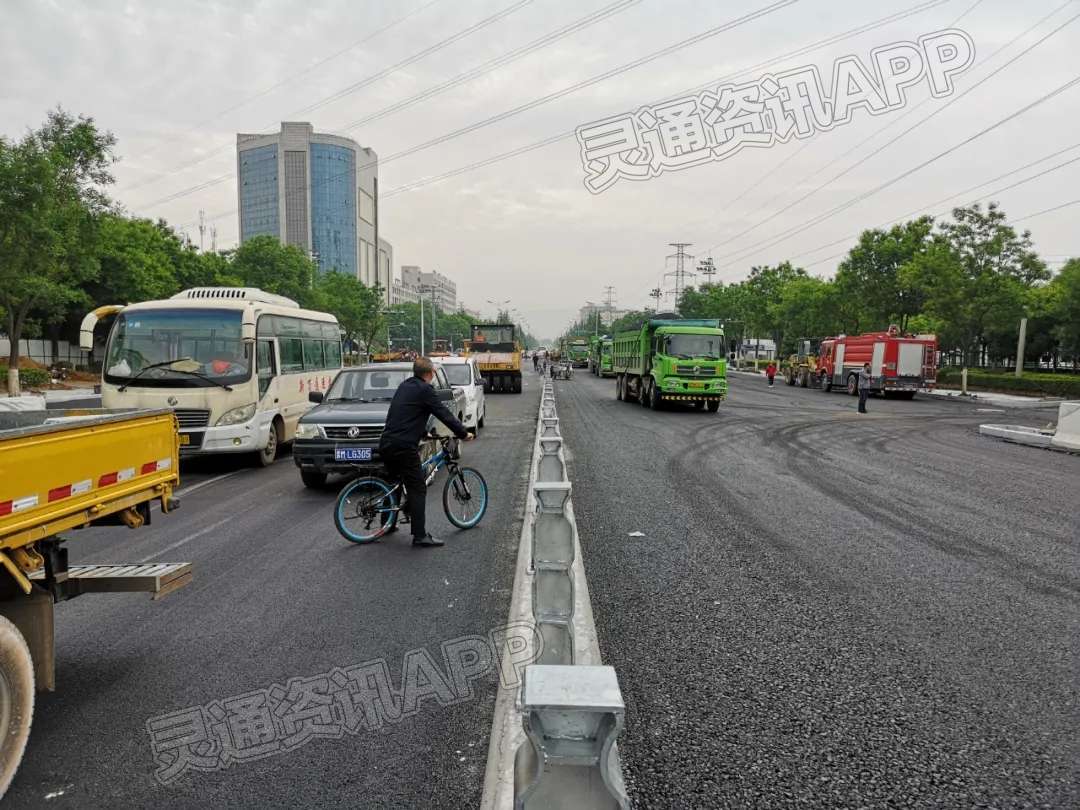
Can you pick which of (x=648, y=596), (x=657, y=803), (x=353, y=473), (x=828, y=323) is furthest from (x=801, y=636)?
(x=828, y=323)

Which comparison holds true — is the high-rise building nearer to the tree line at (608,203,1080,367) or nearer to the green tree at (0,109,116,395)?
the tree line at (608,203,1080,367)

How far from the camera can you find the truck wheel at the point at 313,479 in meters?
9.61

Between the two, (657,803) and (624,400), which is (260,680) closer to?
(657,803)

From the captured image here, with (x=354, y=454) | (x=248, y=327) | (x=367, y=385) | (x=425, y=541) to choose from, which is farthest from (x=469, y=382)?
(x=425, y=541)

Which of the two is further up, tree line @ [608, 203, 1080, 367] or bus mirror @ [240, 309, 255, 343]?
tree line @ [608, 203, 1080, 367]

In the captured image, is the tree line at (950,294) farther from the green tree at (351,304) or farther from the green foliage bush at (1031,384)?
the green tree at (351,304)

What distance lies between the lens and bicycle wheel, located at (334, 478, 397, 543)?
22.3 feet

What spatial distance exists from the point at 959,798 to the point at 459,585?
A: 3.52 m

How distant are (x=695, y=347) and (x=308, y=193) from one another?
11774cm

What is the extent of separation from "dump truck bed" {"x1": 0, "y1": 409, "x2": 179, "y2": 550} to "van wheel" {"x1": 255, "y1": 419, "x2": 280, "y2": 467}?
738cm

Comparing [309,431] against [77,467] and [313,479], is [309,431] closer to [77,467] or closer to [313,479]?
[313,479]

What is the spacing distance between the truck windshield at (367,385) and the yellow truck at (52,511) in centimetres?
593

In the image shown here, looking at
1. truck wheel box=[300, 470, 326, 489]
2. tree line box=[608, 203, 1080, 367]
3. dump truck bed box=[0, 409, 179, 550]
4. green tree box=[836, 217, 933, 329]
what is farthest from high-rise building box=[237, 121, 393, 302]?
dump truck bed box=[0, 409, 179, 550]

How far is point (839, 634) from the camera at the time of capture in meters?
4.49
